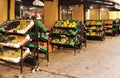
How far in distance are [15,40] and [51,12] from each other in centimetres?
434

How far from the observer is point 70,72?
5109 millimetres

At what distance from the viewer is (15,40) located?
→ 4.71 meters

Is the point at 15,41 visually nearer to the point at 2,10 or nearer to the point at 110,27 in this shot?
the point at 2,10

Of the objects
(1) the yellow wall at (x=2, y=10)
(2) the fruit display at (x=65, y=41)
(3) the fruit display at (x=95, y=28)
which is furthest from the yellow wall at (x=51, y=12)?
(3) the fruit display at (x=95, y=28)

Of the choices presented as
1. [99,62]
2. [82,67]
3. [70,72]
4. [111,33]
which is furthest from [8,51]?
[111,33]

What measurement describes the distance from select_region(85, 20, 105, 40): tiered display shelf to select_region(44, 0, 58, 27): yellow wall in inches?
131

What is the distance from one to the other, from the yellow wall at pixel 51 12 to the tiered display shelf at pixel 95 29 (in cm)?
332

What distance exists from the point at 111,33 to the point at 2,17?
1026 cm

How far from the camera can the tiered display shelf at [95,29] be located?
36.7 ft

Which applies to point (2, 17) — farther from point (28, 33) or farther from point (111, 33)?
point (111, 33)

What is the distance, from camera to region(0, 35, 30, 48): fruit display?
178 inches

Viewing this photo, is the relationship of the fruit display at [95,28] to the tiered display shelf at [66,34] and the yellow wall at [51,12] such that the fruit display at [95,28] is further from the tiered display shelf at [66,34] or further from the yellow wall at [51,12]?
the tiered display shelf at [66,34]

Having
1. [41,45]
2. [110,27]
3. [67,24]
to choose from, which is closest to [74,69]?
[41,45]

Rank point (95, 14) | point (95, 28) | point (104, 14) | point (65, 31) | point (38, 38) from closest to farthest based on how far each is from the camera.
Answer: point (38, 38)
point (65, 31)
point (95, 28)
point (95, 14)
point (104, 14)
